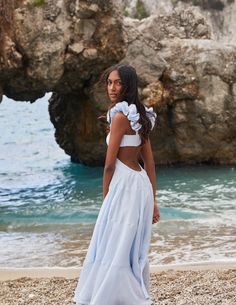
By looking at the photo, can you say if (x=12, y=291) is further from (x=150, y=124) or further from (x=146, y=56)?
(x=146, y=56)

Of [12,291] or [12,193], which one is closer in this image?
[12,291]

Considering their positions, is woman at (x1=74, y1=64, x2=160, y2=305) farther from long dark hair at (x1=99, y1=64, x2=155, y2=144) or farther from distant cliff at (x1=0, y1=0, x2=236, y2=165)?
distant cliff at (x1=0, y1=0, x2=236, y2=165)

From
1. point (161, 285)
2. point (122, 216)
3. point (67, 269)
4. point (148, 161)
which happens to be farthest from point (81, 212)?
point (122, 216)

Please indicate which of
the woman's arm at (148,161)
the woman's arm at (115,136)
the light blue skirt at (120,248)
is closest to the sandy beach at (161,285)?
the light blue skirt at (120,248)

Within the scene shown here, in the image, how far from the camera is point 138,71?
15375 millimetres

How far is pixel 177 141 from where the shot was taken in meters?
16.8

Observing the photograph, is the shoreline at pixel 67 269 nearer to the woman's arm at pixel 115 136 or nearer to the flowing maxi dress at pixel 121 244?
the flowing maxi dress at pixel 121 244

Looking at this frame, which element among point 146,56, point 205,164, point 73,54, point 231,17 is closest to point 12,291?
point 73,54

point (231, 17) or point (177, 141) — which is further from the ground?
point (231, 17)

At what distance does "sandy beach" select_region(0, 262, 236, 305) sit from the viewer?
568 cm

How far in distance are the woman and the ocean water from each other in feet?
11.2

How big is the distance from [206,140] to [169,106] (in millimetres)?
1273

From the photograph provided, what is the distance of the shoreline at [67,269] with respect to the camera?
741 cm

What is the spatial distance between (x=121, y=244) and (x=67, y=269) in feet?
11.0
